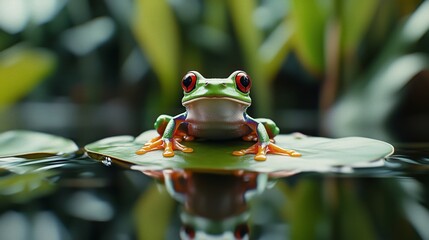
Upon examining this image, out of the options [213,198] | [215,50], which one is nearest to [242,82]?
[213,198]

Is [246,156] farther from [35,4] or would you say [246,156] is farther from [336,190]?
[35,4]

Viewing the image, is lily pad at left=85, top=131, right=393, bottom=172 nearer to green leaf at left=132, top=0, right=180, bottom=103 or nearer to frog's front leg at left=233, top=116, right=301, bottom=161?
frog's front leg at left=233, top=116, right=301, bottom=161

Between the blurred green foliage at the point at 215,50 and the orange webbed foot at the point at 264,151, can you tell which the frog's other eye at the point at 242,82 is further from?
the blurred green foliage at the point at 215,50

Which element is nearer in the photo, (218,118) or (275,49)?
(218,118)

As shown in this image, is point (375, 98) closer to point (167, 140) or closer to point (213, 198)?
point (167, 140)

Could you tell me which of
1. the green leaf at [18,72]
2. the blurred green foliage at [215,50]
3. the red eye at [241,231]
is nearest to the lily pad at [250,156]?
the red eye at [241,231]

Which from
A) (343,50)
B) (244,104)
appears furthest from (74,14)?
(244,104)

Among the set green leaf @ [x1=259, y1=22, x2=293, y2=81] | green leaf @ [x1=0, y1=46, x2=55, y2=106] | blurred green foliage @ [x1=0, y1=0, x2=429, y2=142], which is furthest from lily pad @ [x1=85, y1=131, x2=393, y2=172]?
green leaf @ [x1=259, y1=22, x2=293, y2=81]
